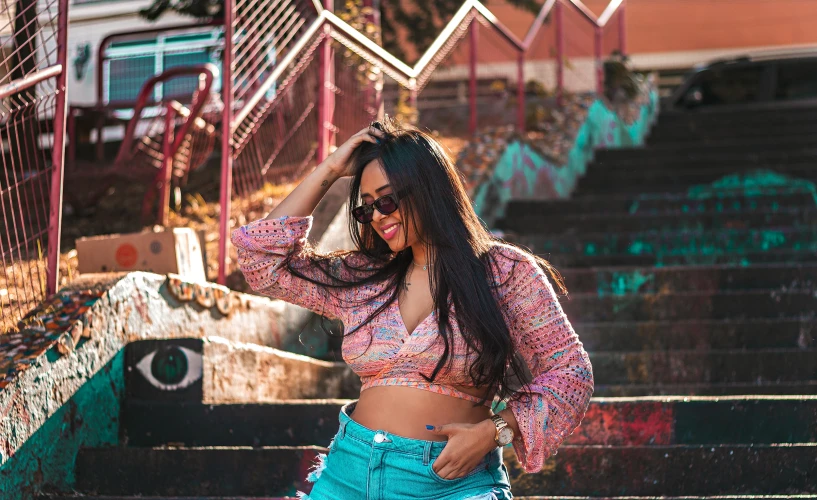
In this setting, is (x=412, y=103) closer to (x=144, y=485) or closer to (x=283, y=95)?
(x=283, y=95)

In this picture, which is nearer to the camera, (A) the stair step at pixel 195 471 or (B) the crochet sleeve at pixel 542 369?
(B) the crochet sleeve at pixel 542 369

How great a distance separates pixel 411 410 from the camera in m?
2.73

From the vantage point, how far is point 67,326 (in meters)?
4.11

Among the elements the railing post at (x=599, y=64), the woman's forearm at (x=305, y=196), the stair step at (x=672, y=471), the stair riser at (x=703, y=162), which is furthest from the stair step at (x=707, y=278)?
the railing post at (x=599, y=64)

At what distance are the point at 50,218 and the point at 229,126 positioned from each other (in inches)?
61.5

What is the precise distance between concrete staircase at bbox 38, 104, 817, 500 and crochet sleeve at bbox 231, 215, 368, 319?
104 centimetres

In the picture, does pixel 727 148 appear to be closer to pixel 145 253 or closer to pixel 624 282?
pixel 624 282

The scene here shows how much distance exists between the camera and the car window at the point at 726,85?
13.4 meters

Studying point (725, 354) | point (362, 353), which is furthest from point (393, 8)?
point (362, 353)

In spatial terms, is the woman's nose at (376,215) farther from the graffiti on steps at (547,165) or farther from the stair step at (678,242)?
the graffiti on steps at (547,165)

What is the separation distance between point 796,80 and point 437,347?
466 inches

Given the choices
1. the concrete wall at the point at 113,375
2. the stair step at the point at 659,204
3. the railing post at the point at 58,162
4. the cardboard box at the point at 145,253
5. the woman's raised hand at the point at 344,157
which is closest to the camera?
the woman's raised hand at the point at 344,157

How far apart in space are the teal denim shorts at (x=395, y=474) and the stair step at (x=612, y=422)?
155 cm

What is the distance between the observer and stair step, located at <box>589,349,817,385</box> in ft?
16.5
